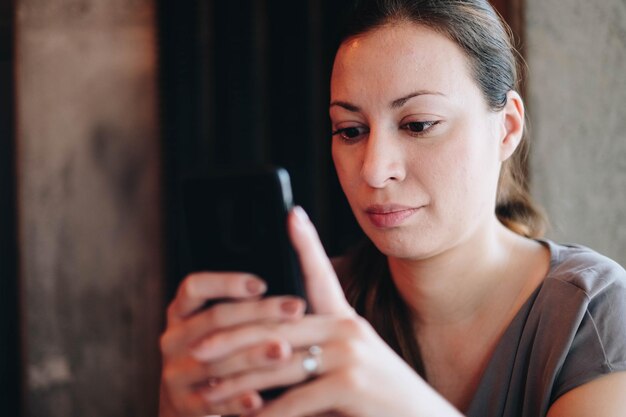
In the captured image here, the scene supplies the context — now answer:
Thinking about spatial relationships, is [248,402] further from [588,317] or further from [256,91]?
[256,91]

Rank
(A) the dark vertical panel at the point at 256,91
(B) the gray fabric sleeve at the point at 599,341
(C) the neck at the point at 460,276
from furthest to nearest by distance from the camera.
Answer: (A) the dark vertical panel at the point at 256,91 < (C) the neck at the point at 460,276 < (B) the gray fabric sleeve at the point at 599,341

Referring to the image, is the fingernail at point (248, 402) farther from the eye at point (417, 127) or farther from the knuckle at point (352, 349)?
the eye at point (417, 127)

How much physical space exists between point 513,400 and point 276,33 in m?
1.33

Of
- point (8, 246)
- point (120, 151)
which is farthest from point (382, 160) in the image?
point (8, 246)

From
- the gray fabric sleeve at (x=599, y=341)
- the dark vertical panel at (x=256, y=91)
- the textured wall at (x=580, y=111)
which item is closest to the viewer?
the gray fabric sleeve at (x=599, y=341)

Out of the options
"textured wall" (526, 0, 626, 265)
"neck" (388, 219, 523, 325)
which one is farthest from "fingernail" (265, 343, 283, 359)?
"textured wall" (526, 0, 626, 265)

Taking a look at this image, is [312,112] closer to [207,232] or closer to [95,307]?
[95,307]

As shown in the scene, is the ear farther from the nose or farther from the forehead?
the nose

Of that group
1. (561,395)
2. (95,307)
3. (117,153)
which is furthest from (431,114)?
(95,307)

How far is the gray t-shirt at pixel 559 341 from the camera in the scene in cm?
91

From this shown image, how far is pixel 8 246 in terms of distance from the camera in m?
2.04

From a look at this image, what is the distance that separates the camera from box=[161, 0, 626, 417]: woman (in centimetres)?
63

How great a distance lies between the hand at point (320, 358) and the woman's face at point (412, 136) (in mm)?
354

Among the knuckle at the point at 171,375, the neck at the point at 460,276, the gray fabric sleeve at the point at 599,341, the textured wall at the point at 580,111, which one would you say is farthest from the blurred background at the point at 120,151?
the knuckle at the point at 171,375
